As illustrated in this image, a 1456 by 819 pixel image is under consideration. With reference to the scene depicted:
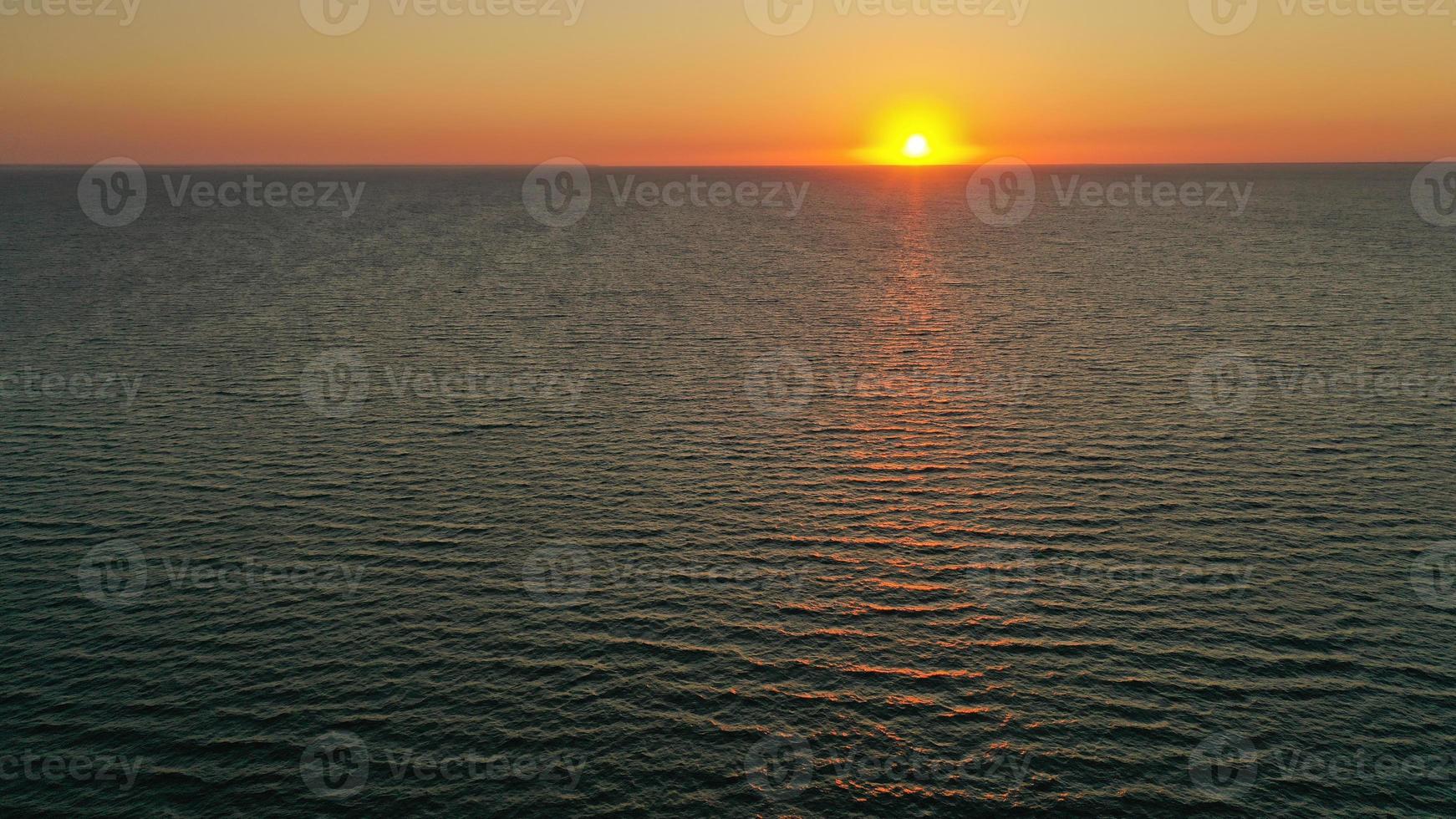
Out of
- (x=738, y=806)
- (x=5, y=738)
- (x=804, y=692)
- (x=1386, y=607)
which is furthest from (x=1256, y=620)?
(x=5, y=738)

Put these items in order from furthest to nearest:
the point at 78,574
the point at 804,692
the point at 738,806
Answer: the point at 78,574 < the point at 804,692 < the point at 738,806

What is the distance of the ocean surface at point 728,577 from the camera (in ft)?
100

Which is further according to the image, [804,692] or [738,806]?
[804,692]

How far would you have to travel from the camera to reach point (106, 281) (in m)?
132

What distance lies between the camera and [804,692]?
34875 mm

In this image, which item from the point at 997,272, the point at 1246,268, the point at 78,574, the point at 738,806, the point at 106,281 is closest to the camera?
the point at 738,806

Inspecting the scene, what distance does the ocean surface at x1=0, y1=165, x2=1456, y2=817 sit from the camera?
100 ft

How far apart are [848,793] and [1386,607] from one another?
27254 mm

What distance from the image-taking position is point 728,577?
43.5m

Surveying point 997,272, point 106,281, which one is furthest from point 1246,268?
point 106,281

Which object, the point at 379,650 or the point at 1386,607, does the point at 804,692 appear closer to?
the point at 379,650

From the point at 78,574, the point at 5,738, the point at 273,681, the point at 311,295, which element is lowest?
the point at 5,738

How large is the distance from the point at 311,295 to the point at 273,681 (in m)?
99.5

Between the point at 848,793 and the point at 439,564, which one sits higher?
the point at 439,564
